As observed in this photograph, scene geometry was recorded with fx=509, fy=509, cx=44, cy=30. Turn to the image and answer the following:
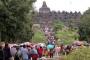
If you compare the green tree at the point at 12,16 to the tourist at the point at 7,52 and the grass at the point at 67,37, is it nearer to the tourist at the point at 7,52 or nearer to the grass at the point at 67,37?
the tourist at the point at 7,52

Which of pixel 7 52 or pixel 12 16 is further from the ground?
pixel 12 16

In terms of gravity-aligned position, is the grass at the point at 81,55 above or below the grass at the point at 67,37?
above

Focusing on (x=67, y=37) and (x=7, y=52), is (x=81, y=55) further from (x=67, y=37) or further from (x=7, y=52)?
(x=67, y=37)

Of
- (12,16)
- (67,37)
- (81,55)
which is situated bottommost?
(67,37)

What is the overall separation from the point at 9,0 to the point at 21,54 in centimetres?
1495

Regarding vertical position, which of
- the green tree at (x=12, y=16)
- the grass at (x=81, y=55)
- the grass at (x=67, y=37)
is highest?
the green tree at (x=12, y=16)

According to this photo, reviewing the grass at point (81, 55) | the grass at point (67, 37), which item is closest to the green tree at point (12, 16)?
the grass at point (81, 55)

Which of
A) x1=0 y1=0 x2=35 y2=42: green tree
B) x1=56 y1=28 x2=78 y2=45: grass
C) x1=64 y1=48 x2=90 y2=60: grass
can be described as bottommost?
x1=56 y1=28 x2=78 y2=45: grass

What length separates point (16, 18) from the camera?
129 feet

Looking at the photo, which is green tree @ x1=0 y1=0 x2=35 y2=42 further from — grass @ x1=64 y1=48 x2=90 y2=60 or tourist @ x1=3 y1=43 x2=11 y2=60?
grass @ x1=64 y1=48 x2=90 y2=60

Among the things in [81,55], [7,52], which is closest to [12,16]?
[7,52]

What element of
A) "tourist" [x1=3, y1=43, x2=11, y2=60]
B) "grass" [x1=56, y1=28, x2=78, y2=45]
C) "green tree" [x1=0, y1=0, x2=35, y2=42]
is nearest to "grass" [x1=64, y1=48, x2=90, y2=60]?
"tourist" [x1=3, y1=43, x2=11, y2=60]

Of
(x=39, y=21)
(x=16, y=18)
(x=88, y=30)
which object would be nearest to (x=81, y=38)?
(x=88, y=30)

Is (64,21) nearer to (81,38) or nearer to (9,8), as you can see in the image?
(81,38)
